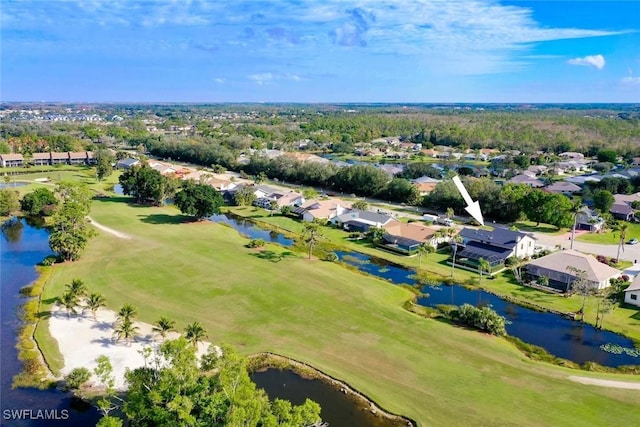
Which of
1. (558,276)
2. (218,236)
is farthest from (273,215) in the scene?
(558,276)

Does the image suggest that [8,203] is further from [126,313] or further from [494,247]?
[494,247]

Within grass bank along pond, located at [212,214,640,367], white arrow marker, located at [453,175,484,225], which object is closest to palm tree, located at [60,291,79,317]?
grass bank along pond, located at [212,214,640,367]

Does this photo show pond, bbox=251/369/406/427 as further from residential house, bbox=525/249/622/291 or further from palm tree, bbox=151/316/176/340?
residential house, bbox=525/249/622/291

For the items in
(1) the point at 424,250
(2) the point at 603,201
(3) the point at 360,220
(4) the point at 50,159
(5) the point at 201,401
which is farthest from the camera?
(4) the point at 50,159

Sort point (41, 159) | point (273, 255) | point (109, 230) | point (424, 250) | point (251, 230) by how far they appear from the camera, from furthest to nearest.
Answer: point (41, 159) → point (251, 230) → point (109, 230) → point (273, 255) → point (424, 250)

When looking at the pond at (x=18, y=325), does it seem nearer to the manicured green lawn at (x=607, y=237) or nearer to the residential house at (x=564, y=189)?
the manicured green lawn at (x=607, y=237)

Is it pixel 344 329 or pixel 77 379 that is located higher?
pixel 344 329

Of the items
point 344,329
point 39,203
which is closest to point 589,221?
point 344,329
